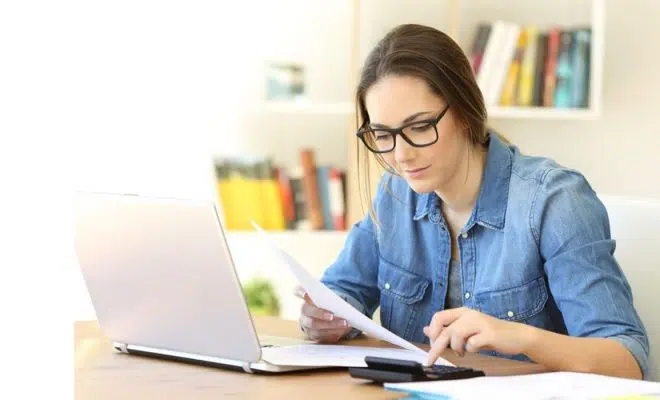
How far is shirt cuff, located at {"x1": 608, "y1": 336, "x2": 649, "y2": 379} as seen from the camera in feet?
5.19

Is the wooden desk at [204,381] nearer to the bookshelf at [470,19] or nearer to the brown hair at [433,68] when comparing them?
the brown hair at [433,68]

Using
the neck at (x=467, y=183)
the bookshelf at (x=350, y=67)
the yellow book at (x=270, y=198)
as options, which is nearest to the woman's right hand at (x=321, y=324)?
the neck at (x=467, y=183)

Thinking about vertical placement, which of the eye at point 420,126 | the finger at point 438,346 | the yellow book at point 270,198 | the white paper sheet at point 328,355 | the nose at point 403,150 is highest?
the eye at point 420,126

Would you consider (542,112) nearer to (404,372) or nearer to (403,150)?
(403,150)

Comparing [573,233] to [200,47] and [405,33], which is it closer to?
[405,33]

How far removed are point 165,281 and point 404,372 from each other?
1.21 ft

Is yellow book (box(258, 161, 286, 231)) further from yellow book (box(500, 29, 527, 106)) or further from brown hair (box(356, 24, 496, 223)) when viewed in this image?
brown hair (box(356, 24, 496, 223))

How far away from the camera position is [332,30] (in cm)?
416

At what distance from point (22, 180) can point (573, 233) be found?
8.49 feet

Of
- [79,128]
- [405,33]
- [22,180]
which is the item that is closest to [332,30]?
[79,128]

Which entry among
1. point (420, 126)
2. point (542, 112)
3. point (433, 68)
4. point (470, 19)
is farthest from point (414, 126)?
point (470, 19)

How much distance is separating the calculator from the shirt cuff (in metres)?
0.25

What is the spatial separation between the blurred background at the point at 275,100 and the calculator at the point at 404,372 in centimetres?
245

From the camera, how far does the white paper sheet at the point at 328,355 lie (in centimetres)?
155
